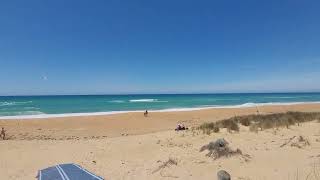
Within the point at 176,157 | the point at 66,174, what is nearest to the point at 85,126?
the point at 176,157

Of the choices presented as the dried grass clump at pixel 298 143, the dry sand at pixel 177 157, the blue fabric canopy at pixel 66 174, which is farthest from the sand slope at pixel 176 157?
the blue fabric canopy at pixel 66 174

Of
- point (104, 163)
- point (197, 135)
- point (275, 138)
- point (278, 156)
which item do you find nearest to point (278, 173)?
point (278, 156)

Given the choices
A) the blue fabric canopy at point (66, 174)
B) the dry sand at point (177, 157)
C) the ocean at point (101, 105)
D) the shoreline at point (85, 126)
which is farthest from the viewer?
the ocean at point (101, 105)

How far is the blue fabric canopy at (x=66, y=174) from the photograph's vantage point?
725 cm

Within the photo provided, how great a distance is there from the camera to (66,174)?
25.0 ft

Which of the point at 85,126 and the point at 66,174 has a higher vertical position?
the point at 66,174

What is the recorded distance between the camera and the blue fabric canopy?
7250 millimetres

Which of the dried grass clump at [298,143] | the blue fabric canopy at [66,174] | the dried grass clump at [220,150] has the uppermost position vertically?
the dried grass clump at [298,143]

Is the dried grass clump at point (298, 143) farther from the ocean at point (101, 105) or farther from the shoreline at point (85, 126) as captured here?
the ocean at point (101, 105)

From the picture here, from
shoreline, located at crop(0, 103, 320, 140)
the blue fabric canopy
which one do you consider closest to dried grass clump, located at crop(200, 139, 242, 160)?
the blue fabric canopy

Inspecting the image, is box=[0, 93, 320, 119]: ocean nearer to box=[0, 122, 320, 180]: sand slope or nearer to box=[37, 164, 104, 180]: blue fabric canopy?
box=[0, 122, 320, 180]: sand slope

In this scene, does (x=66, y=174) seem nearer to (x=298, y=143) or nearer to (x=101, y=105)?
(x=298, y=143)

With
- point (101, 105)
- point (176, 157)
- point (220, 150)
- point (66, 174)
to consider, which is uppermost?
point (220, 150)

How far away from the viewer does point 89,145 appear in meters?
12.4
